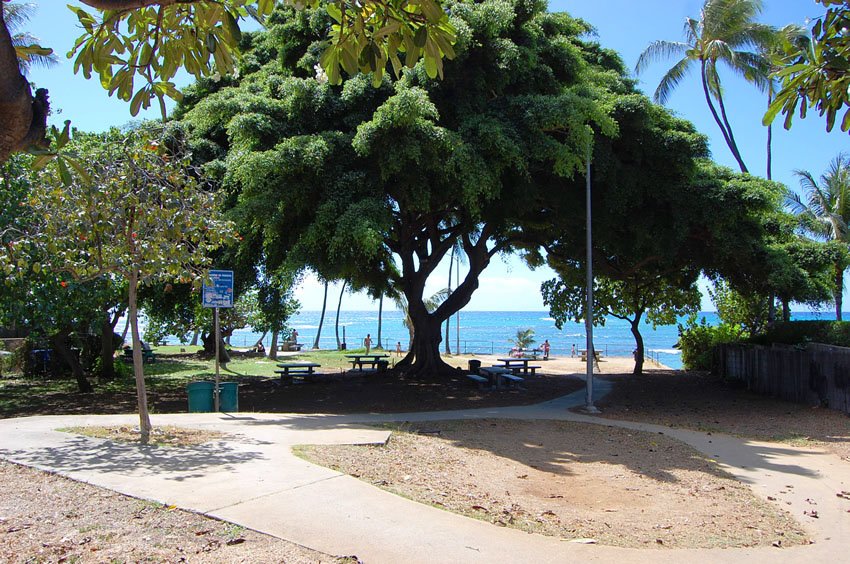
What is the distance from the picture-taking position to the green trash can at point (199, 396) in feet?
43.2

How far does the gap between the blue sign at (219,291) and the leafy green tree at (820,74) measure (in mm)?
9462

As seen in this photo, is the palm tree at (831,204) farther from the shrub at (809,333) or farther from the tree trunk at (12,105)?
the tree trunk at (12,105)

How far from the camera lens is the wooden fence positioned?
14.9 m

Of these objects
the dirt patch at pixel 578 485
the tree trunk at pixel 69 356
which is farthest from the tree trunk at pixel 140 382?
the tree trunk at pixel 69 356

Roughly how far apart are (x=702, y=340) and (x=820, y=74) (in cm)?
2748

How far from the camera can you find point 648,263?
72.5 ft

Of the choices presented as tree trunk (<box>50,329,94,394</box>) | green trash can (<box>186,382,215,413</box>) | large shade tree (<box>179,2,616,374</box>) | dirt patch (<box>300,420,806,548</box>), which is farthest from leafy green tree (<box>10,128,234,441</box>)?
tree trunk (<box>50,329,94,394</box>)

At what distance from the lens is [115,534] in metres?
5.02

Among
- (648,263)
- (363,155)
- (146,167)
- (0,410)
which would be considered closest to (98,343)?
(0,410)

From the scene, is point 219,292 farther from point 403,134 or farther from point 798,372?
point 798,372

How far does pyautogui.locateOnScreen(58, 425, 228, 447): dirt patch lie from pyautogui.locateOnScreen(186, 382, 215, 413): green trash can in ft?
9.65

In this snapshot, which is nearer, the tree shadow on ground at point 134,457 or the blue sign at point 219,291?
the tree shadow on ground at point 134,457

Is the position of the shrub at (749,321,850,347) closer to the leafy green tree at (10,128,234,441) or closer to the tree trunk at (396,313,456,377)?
the tree trunk at (396,313,456,377)

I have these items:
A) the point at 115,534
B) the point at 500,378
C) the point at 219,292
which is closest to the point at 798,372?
the point at 500,378
